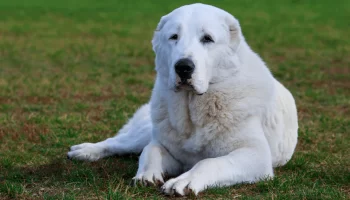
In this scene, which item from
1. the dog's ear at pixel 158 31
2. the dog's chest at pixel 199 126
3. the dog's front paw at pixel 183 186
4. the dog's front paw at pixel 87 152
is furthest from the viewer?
the dog's front paw at pixel 87 152

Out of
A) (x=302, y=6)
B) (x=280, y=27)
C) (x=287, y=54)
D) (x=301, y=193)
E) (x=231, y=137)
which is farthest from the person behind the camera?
(x=302, y=6)

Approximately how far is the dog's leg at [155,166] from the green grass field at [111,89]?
140 mm

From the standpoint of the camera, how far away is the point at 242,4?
2766 cm

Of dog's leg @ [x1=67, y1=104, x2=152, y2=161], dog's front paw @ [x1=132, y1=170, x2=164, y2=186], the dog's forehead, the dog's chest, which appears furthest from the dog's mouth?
dog's leg @ [x1=67, y1=104, x2=152, y2=161]

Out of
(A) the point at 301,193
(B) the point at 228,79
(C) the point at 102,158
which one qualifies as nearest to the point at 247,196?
(A) the point at 301,193

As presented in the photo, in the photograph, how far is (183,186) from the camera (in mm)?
4926

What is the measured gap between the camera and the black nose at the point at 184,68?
5137mm

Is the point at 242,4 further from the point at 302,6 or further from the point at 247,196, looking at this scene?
the point at 247,196

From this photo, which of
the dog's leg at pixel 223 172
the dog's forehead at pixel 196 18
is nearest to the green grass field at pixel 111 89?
the dog's leg at pixel 223 172

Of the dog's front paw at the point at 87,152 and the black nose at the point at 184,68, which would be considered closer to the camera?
the black nose at the point at 184,68

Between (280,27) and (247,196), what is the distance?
55.7 ft

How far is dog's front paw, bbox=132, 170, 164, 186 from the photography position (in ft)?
17.1

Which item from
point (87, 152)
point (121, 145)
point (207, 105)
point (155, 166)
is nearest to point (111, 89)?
point (121, 145)

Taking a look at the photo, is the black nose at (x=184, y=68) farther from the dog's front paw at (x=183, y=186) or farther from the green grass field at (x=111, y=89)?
the green grass field at (x=111, y=89)
